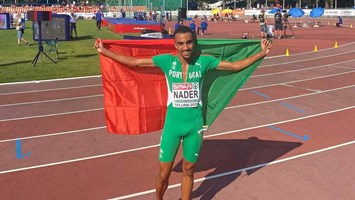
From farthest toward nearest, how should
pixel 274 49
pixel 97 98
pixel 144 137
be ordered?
pixel 274 49 < pixel 97 98 < pixel 144 137

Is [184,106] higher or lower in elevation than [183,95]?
lower

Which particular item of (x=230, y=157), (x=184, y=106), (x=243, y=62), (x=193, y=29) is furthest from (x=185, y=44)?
(x=193, y=29)

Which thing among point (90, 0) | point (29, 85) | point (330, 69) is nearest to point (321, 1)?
point (90, 0)

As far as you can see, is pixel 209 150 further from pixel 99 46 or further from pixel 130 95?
pixel 99 46

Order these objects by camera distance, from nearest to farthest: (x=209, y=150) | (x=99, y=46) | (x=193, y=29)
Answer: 1. (x=99, y=46)
2. (x=209, y=150)
3. (x=193, y=29)

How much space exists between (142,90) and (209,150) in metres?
2.59

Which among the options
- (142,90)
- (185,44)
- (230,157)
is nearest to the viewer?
(185,44)

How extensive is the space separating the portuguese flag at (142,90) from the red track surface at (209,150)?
1.10m

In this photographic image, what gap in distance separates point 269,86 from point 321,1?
95.0m

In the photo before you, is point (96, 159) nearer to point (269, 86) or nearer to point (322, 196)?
point (322, 196)

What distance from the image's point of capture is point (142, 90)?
5.23m

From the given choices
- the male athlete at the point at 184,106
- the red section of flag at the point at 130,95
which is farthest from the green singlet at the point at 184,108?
the red section of flag at the point at 130,95

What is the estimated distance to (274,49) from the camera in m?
24.3

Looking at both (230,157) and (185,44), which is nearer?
(185,44)
